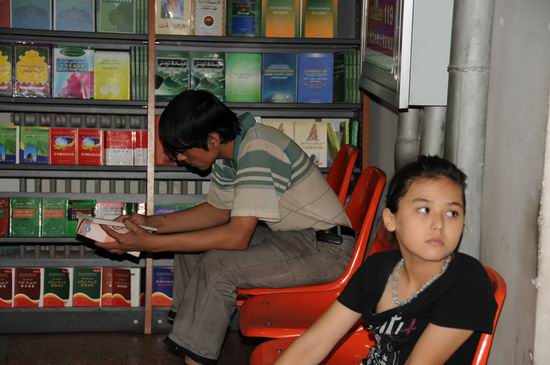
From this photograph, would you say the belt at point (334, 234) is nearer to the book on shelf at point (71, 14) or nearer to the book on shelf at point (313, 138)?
the book on shelf at point (313, 138)

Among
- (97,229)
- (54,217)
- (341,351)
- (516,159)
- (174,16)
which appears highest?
(174,16)

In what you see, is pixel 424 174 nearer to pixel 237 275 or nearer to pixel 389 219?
pixel 389 219

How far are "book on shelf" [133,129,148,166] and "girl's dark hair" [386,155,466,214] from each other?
2.59 metres

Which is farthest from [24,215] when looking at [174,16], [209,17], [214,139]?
[214,139]

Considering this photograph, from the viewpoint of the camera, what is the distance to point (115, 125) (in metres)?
4.48

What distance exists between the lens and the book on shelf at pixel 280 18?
171 inches

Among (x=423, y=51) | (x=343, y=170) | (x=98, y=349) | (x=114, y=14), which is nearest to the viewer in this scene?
(x=423, y=51)

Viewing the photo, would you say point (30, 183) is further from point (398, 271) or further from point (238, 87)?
point (398, 271)

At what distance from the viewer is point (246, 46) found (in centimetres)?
436

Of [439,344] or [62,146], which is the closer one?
[439,344]

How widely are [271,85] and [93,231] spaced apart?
1513mm

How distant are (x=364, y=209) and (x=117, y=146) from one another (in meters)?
1.75

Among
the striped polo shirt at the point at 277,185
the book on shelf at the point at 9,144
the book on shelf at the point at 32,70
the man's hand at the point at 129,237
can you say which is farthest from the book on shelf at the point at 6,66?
the striped polo shirt at the point at 277,185

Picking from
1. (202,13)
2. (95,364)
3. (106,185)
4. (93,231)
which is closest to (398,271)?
(93,231)
